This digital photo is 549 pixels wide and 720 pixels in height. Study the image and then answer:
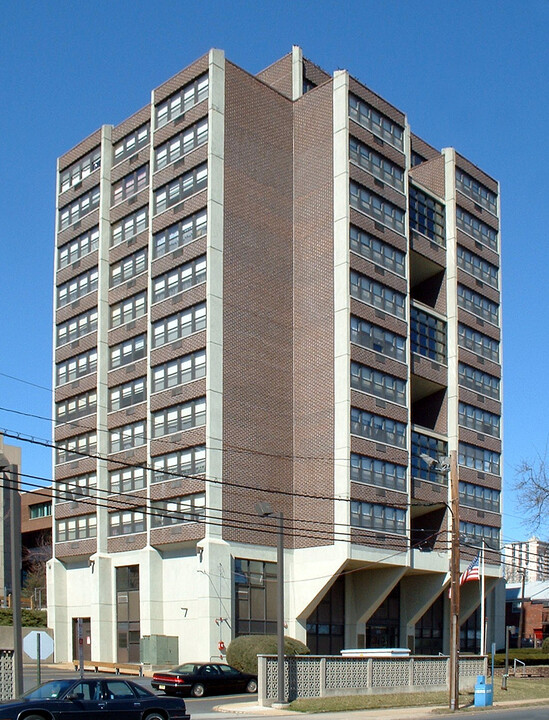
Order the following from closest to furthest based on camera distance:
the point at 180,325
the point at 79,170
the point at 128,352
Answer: the point at 180,325, the point at 128,352, the point at 79,170

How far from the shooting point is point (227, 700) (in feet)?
130

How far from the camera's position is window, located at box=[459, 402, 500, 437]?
6631 centimetres

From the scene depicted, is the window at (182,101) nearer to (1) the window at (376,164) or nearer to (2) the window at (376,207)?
(1) the window at (376,164)

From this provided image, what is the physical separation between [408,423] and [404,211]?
1368cm

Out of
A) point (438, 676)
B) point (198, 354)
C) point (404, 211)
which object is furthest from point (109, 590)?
point (404, 211)

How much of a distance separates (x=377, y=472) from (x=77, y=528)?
66.8 ft

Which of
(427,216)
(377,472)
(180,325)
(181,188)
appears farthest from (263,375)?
(427,216)

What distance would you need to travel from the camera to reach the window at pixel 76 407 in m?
64.2

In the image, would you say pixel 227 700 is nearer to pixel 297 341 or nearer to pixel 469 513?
pixel 297 341

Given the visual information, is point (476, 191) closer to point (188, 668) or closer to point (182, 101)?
point (182, 101)

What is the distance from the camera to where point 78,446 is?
64.9m

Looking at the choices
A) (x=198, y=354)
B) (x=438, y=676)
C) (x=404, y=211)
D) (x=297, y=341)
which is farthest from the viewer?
(x=404, y=211)

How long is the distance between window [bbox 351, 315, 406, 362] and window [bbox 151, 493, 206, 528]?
503 inches

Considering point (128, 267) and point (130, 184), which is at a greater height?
point (130, 184)
